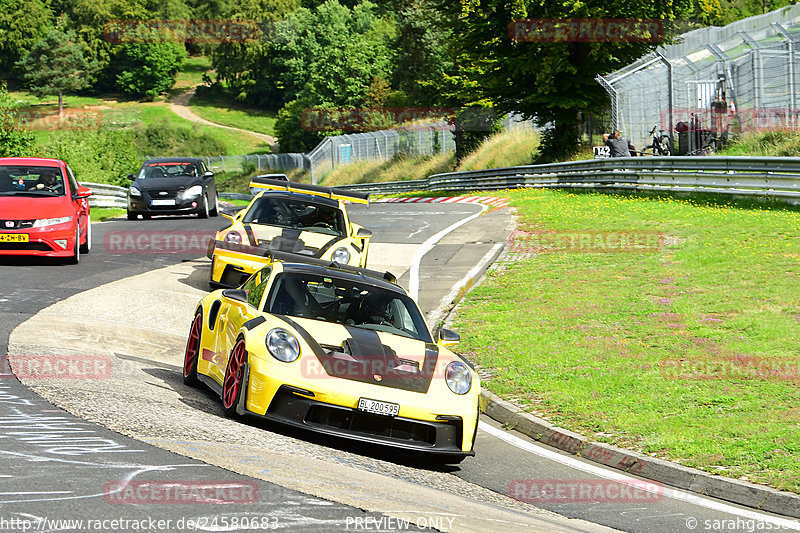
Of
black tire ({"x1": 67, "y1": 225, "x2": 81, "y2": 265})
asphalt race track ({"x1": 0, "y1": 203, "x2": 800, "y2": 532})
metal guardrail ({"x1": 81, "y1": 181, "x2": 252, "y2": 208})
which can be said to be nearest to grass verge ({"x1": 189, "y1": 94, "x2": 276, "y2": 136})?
metal guardrail ({"x1": 81, "y1": 181, "x2": 252, "y2": 208})

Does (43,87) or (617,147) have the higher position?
(43,87)

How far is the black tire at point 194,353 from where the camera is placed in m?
9.52

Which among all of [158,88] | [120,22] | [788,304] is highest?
[120,22]

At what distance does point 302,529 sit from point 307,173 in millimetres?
69767

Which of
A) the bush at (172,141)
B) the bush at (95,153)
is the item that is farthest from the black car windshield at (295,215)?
the bush at (172,141)

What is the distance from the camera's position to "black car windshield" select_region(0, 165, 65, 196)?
1734 cm

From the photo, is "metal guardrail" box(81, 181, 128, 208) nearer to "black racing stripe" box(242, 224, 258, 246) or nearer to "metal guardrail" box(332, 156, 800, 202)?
"metal guardrail" box(332, 156, 800, 202)

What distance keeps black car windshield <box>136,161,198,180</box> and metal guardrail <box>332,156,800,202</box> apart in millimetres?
12706

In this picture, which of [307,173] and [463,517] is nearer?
[463,517]

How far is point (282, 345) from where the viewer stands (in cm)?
797

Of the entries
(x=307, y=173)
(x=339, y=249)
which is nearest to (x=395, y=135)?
(x=307, y=173)

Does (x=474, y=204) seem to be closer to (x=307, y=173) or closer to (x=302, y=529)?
(x=302, y=529)

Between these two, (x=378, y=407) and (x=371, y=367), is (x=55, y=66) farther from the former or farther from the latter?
(x=378, y=407)

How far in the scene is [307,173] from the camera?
73.8 meters
